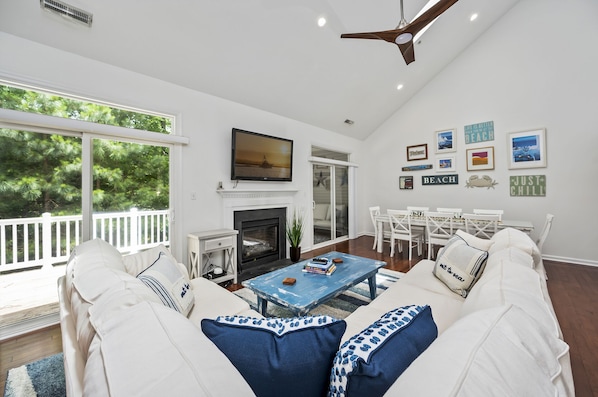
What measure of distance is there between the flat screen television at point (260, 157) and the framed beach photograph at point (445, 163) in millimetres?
3527

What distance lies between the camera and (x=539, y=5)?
4.42 meters

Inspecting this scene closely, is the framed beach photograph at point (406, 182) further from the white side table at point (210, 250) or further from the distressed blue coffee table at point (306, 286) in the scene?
the white side table at point (210, 250)

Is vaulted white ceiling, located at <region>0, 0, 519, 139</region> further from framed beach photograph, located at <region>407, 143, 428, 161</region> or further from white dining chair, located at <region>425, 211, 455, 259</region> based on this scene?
white dining chair, located at <region>425, 211, 455, 259</region>

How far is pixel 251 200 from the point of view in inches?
160

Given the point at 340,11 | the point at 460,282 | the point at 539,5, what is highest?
the point at 539,5

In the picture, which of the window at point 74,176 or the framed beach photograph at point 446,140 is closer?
the window at point 74,176

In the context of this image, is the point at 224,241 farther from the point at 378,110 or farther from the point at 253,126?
the point at 378,110

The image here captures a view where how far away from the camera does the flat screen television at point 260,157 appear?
12.2 feet

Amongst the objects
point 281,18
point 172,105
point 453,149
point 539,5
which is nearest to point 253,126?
point 172,105

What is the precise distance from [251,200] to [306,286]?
221 cm

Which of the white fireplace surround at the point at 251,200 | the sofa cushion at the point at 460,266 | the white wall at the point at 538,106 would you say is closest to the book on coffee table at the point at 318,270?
the sofa cushion at the point at 460,266

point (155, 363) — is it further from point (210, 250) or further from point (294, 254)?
point (294, 254)

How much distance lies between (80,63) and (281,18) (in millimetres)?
2200

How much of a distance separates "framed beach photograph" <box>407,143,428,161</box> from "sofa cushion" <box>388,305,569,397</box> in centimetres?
568
